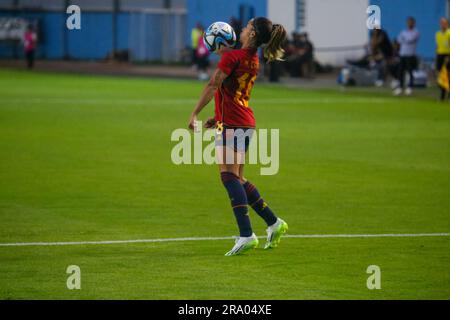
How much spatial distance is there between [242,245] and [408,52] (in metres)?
26.8

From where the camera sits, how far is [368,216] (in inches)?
552

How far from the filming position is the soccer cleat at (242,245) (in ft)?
37.2

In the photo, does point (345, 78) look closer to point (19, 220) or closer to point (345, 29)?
point (345, 29)

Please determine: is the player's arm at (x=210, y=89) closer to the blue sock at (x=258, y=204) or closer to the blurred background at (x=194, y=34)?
the blue sock at (x=258, y=204)

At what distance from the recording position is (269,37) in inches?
448

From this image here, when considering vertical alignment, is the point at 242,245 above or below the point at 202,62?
above

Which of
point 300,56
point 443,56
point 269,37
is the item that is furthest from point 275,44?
point 300,56

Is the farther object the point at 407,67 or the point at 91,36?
the point at 91,36

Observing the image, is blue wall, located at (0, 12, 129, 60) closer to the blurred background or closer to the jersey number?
the blurred background

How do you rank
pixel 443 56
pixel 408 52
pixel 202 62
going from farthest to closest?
1. pixel 202 62
2. pixel 408 52
3. pixel 443 56

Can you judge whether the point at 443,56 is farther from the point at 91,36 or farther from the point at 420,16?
the point at 91,36

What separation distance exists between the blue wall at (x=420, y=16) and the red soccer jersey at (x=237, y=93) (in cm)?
4373
